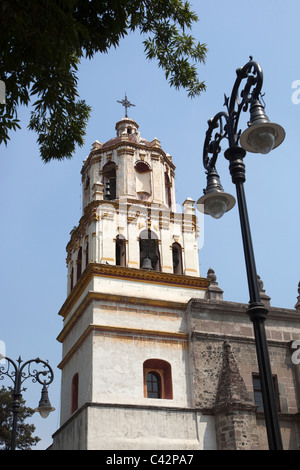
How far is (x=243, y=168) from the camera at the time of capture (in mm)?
8469

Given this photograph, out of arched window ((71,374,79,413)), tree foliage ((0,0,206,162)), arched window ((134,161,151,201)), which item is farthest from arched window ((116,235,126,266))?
tree foliage ((0,0,206,162))

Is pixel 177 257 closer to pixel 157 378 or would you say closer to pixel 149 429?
pixel 157 378

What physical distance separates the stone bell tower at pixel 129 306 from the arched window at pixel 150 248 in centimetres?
4

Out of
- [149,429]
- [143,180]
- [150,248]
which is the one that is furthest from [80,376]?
[143,180]

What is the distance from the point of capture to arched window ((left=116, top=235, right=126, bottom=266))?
73.7 feet

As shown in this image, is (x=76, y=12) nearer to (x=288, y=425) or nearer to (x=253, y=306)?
(x=253, y=306)

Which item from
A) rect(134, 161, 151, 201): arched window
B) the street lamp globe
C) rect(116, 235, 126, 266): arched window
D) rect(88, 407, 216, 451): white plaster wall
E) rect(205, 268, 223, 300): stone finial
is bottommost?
rect(88, 407, 216, 451): white plaster wall

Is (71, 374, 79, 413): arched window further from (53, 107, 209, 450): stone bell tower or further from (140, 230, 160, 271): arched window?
(140, 230, 160, 271): arched window

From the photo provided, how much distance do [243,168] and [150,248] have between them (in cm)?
1506

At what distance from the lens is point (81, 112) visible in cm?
1023

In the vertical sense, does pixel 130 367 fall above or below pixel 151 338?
below

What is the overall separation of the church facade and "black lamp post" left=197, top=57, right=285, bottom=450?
36.2 feet
